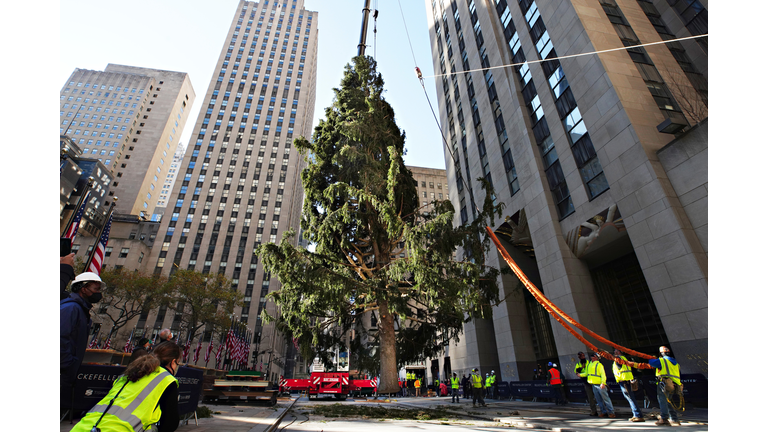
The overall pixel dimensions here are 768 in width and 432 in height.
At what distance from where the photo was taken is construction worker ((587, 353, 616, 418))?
9641 mm

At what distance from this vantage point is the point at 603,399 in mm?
9742

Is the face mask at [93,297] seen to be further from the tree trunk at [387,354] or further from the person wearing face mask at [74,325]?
the tree trunk at [387,354]

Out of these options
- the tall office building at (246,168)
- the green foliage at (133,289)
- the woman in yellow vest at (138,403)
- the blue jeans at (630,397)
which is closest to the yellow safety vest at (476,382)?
the blue jeans at (630,397)

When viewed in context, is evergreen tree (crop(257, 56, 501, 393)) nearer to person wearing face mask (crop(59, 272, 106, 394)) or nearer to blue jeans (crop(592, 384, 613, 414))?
blue jeans (crop(592, 384, 613, 414))

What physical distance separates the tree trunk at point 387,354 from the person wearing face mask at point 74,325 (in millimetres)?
10032

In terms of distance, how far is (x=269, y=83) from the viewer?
9725 centimetres

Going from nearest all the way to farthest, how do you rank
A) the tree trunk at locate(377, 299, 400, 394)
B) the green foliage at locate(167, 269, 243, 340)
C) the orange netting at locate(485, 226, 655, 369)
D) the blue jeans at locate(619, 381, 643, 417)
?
the blue jeans at locate(619, 381, 643, 417), the orange netting at locate(485, 226, 655, 369), the tree trunk at locate(377, 299, 400, 394), the green foliage at locate(167, 269, 243, 340)

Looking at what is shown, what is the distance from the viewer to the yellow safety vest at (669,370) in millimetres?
7850

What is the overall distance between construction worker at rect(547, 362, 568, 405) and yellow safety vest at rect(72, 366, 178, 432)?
52.5 ft

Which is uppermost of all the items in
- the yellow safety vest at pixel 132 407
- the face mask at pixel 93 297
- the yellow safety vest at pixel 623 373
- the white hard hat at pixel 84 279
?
the white hard hat at pixel 84 279

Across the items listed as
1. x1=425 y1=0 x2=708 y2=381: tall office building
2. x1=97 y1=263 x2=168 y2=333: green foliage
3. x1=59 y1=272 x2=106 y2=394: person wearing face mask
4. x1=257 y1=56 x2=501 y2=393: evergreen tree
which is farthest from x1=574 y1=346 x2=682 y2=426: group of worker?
x1=97 y1=263 x2=168 y2=333: green foliage

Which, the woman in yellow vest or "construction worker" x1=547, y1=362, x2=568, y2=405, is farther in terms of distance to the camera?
"construction worker" x1=547, y1=362, x2=568, y2=405

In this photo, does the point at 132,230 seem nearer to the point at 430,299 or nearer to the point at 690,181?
the point at 430,299

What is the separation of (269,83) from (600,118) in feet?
317
